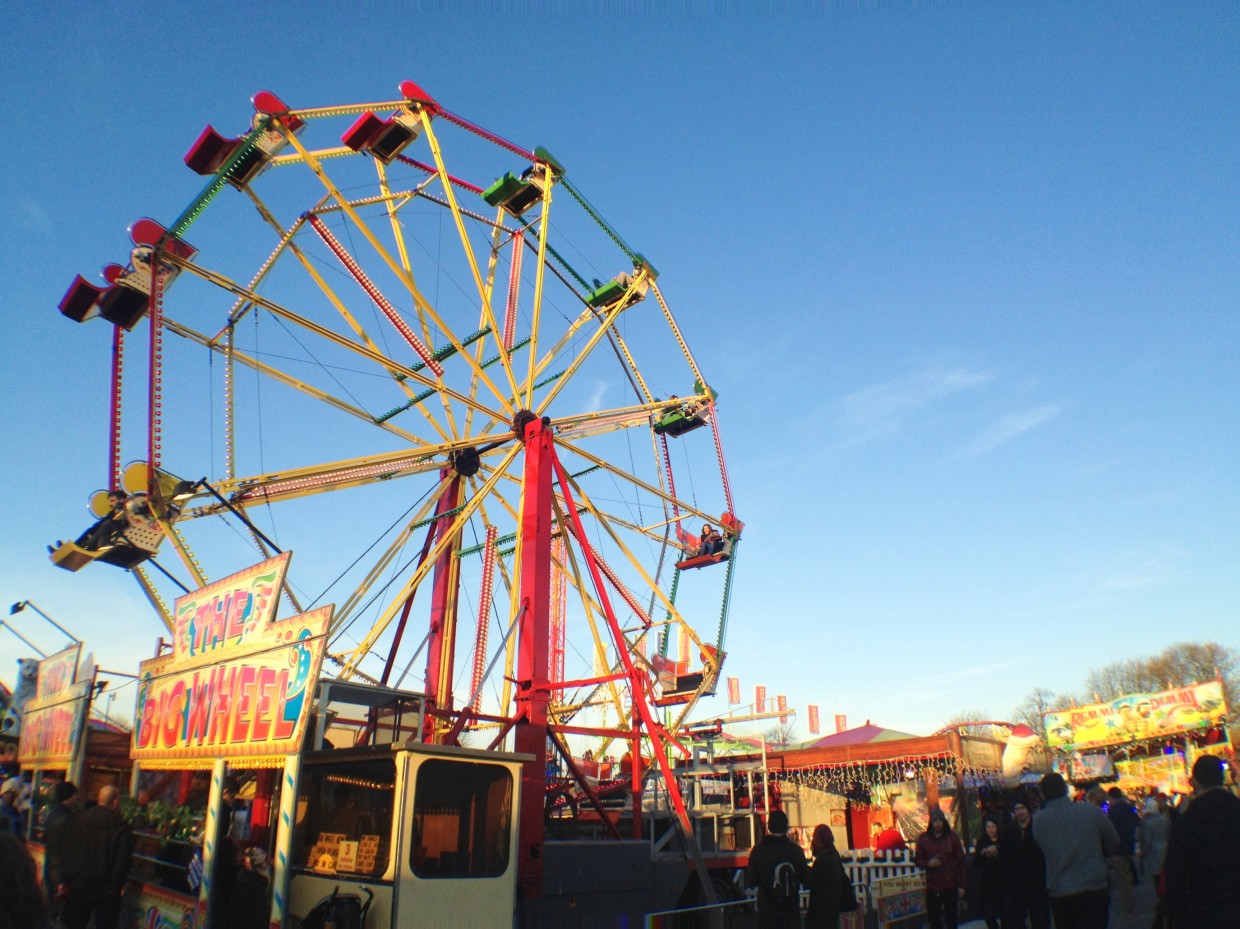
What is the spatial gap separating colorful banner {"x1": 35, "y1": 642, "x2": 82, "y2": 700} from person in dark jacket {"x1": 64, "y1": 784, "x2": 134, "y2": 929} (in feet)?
13.6

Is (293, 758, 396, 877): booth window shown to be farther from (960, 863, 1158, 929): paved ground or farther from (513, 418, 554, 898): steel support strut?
(960, 863, 1158, 929): paved ground

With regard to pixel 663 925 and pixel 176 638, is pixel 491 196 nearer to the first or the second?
pixel 176 638

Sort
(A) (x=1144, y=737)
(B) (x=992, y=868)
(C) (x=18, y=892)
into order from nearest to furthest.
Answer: (C) (x=18, y=892), (B) (x=992, y=868), (A) (x=1144, y=737)

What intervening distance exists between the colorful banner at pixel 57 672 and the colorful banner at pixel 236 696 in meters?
3.00

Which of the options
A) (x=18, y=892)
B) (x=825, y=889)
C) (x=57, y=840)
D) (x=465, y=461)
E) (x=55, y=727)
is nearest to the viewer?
(x=18, y=892)

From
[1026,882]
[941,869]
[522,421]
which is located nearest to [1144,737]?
[941,869]

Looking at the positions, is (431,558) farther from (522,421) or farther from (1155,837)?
(1155,837)

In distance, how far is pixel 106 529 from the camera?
41.4 ft

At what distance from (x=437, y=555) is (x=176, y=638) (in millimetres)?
7160

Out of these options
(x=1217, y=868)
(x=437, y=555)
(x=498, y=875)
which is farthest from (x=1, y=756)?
(x=1217, y=868)

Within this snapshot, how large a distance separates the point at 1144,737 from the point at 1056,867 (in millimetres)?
24500

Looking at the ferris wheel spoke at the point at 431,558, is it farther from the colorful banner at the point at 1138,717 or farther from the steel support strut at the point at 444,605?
the colorful banner at the point at 1138,717

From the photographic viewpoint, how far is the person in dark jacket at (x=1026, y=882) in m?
7.18

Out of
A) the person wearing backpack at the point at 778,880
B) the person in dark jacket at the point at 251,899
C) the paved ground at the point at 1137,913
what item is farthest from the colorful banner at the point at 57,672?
the paved ground at the point at 1137,913
